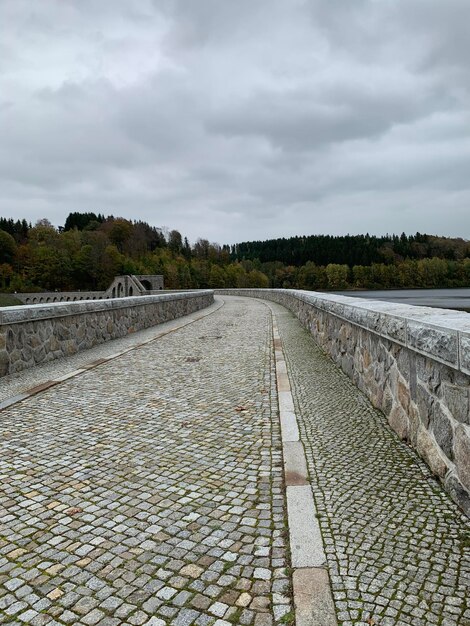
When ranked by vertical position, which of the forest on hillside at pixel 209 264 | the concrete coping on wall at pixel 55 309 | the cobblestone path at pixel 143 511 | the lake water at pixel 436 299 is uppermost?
the forest on hillside at pixel 209 264

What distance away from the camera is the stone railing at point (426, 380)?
98.7 inches

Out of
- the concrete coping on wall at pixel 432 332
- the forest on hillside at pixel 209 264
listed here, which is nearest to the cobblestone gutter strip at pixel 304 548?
the concrete coping on wall at pixel 432 332

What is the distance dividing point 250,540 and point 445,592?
0.97 metres

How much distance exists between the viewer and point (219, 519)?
2.58 metres

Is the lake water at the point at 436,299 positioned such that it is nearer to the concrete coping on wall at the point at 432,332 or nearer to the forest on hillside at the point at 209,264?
the concrete coping on wall at the point at 432,332

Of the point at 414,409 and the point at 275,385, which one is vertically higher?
the point at 414,409

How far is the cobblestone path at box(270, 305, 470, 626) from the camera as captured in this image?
6.03 feet

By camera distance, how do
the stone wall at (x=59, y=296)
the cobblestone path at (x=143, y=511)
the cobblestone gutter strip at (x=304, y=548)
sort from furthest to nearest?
the stone wall at (x=59, y=296) → the cobblestone path at (x=143, y=511) → the cobblestone gutter strip at (x=304, y=548)

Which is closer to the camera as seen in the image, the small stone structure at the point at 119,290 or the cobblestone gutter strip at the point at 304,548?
the cobblestone gutter strip at the point at 304,548

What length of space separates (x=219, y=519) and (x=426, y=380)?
1.73 metres

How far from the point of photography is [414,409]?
3426mm

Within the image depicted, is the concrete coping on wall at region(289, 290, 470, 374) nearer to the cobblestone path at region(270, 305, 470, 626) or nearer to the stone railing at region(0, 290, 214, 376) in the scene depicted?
the cobblestone path at region(270, 305, 470, 626)

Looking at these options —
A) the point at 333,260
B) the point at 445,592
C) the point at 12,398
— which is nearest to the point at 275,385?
the point at 12,398

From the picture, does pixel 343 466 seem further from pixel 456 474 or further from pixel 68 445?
pixel 68 445
